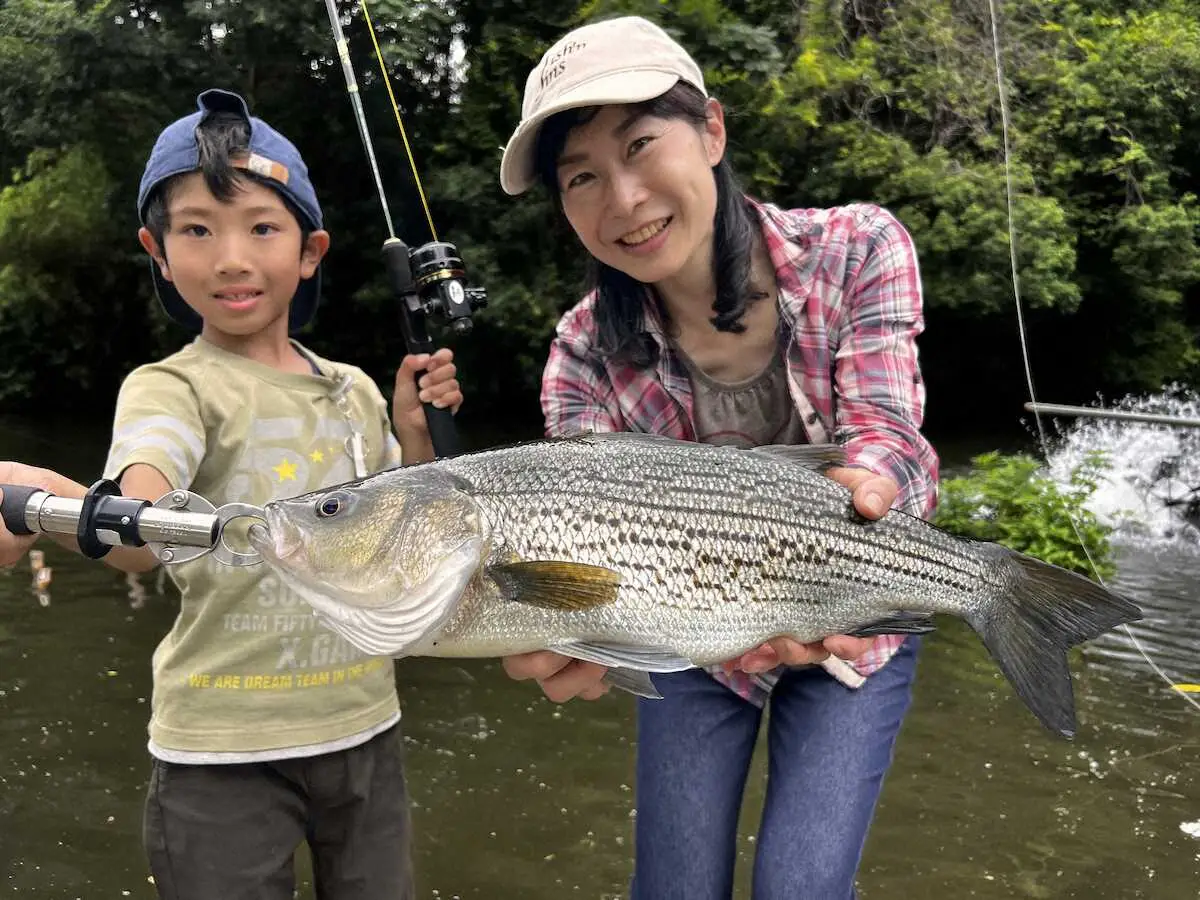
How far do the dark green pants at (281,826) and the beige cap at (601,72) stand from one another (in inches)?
59.7

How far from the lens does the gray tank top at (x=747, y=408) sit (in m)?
2.42

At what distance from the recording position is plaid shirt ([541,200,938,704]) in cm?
227

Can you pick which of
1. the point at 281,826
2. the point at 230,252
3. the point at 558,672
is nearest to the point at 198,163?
the point at 230,252

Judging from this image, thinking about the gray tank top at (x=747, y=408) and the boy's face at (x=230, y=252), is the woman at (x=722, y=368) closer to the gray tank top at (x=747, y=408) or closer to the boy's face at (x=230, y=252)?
the gray tank top at (x=747, y=408)

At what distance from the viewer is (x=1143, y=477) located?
11695mm

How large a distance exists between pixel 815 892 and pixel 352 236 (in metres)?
14.0

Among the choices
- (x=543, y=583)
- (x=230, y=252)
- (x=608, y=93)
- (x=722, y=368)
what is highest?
(x=608, y=93)

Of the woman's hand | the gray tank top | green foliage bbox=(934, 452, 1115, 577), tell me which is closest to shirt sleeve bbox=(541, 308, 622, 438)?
the gray tank top

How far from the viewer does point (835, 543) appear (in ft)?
6.52

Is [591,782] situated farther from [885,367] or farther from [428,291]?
[885,367]

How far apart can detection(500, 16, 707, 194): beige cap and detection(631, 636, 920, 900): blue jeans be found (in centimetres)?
138

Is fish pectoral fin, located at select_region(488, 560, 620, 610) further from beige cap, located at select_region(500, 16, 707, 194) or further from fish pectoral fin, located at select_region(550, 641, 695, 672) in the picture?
beige cap, located at select_region(500, 16, 707, 194)

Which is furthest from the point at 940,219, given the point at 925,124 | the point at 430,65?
the point at 430,65

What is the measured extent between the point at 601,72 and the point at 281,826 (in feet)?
6.02
